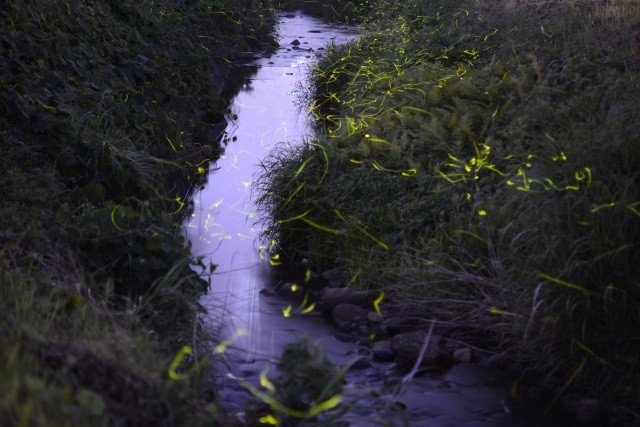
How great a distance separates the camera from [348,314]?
675 cm

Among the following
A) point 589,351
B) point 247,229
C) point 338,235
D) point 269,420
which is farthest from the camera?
→ point 247,229

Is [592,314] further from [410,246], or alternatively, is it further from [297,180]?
[297,180]

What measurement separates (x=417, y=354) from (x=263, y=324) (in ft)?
4.35

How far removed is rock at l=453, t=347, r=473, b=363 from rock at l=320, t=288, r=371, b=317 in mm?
1124

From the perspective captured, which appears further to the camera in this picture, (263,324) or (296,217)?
(296,217)

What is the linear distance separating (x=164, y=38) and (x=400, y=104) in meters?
4.26

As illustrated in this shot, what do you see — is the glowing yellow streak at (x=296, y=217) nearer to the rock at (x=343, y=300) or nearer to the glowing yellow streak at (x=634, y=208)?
the rock at (x=343, y=300)

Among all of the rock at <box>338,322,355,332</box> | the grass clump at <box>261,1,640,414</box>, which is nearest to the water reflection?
the rock at <box>338,322,355,332</box>

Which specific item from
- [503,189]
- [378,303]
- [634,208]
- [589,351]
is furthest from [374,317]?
[634,208]

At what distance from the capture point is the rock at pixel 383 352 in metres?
6.09

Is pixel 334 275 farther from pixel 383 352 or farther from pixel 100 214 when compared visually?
pixel 100 214

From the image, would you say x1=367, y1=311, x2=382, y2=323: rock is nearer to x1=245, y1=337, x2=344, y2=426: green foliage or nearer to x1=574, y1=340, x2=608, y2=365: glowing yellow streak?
x1=574, y1=340, x2=608, y2=365: glowing yellow streak

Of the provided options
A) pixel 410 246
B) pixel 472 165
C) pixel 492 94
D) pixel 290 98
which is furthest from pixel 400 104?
pixel 290 98

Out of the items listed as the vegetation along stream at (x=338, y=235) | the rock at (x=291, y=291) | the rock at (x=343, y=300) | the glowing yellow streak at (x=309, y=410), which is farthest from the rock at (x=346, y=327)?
the glowing yellow streak at (x=309, y=410)
